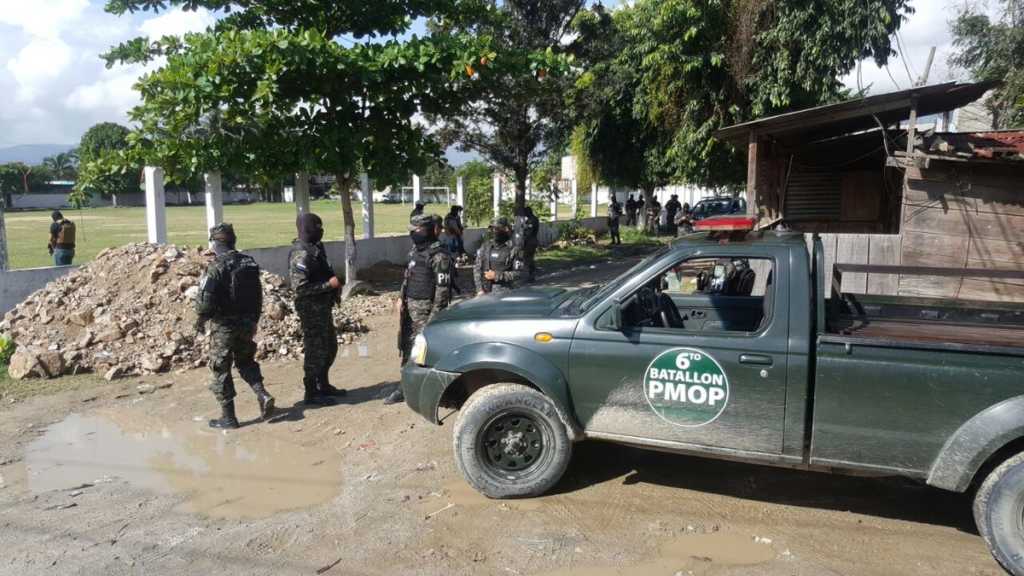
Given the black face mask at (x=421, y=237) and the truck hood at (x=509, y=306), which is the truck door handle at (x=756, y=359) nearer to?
the truck hood at (x=509, y=306)

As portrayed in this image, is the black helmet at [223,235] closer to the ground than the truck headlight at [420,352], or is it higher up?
higher up

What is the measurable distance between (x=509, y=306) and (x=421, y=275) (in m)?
1.82

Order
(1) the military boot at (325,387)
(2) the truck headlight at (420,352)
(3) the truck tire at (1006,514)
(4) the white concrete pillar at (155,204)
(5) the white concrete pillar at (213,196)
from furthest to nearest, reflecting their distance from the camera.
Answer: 1. (5) the white concrete pillar at (213,196)
2. (4) the white concrete pillar at (155,204)
3. (1) the military boot at (325,387)
4. (2) the truck headlight at (420,352)
5. (3) the truck tire at (1006,514)

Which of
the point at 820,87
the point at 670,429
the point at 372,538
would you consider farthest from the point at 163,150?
the point at 820,87

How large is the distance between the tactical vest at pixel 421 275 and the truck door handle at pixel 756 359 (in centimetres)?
323

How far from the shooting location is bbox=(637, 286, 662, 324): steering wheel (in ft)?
14.5

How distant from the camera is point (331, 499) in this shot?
436cm

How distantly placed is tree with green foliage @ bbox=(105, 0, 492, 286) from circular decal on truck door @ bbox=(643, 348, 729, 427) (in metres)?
7.04

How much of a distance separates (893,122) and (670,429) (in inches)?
311

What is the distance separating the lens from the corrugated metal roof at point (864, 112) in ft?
26.1

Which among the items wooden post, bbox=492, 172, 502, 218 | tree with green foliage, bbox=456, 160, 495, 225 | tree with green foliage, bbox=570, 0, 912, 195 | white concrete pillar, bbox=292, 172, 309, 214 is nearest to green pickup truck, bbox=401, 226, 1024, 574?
white concrete pillar, bbox=292, 172, 309, 214

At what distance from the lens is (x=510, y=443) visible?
4.33 metres

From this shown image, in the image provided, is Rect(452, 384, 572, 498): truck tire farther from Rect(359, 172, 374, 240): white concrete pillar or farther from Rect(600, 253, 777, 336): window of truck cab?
Rect(359, 172, 374, 240): white concrete pillar

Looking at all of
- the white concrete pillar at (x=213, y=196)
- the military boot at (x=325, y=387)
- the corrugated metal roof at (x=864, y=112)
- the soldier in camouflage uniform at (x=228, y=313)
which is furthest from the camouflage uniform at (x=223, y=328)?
the corrugated metal roof at (x=864, y=112)
